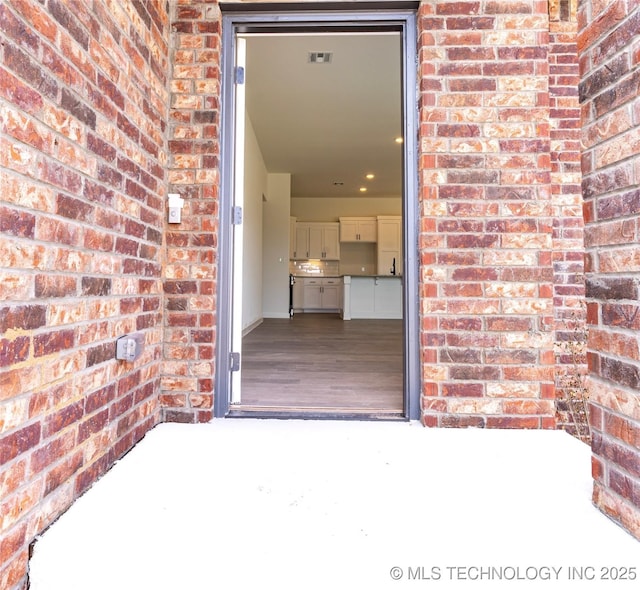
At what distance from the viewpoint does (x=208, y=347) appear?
5.41 feet

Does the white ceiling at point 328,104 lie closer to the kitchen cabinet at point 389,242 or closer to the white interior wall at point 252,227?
the white interior wall at point 252,227

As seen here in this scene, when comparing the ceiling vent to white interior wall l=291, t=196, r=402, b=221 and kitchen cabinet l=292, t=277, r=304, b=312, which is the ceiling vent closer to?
white interior wall l=291, t=196, r=402, b=221

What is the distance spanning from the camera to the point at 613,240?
0.96 meters

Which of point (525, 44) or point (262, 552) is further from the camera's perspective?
point (525, 44)

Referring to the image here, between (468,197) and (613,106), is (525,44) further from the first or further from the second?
(613,106)

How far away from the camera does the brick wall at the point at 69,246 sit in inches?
32.2

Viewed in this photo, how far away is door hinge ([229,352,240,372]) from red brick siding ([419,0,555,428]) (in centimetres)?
90

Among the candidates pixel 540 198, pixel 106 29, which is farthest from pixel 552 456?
pixel 106 29

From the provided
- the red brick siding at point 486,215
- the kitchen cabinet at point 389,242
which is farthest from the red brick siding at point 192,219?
the kitchen cabinet at point 389,242

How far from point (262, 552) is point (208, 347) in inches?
36.9

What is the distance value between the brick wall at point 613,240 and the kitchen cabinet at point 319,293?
834 centimetres

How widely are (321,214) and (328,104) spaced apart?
510 cm

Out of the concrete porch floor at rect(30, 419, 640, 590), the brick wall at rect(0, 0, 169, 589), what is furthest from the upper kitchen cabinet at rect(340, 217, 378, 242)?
the concrete porch floor at rect(30, 419, 640, 590)

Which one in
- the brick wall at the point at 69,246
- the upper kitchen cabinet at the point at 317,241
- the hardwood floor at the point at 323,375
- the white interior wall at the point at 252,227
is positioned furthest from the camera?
the upper kitchen cabinet at the point at 317,241
